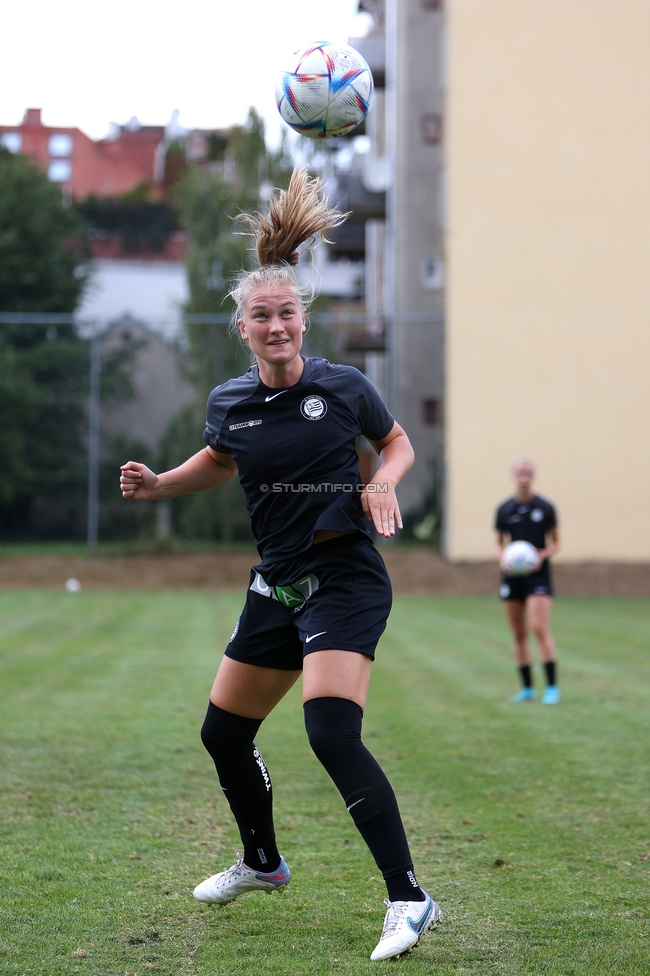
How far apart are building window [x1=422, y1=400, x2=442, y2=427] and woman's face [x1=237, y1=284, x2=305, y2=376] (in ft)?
85.7

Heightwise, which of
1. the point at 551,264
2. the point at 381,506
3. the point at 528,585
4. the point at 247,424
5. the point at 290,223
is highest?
the point at 551,264

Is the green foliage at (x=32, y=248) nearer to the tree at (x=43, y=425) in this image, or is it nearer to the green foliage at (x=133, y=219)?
the tree at (x=43, y=425)

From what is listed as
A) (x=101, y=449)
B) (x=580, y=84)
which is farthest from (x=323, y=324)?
(x=580, y=84)

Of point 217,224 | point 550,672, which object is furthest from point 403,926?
point 217,224

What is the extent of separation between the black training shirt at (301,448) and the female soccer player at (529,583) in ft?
20.4

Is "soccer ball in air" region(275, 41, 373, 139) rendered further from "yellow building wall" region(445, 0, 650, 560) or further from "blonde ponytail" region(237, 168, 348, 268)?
"yellow building wall" region(445, 0, 650, 560)

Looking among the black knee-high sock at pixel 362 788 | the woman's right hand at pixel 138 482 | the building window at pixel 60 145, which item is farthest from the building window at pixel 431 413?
the building window at pixel 60 145

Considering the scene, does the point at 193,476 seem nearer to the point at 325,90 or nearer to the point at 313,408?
the point at 313,408

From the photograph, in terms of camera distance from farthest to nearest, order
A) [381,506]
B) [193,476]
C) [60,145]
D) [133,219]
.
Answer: [60,145] → [133,219] → [193,476] → [381,506]

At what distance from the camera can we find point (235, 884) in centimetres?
402

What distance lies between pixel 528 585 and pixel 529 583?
1.0 inches

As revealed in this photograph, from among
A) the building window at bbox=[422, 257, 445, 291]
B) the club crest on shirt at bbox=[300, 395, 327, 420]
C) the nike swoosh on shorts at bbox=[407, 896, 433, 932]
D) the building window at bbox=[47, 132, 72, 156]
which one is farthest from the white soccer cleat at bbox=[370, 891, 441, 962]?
the building window at bbox=[47, 132, 72, 156]

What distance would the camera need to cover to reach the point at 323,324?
29.4 metres

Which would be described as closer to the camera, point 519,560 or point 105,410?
point 519,560
